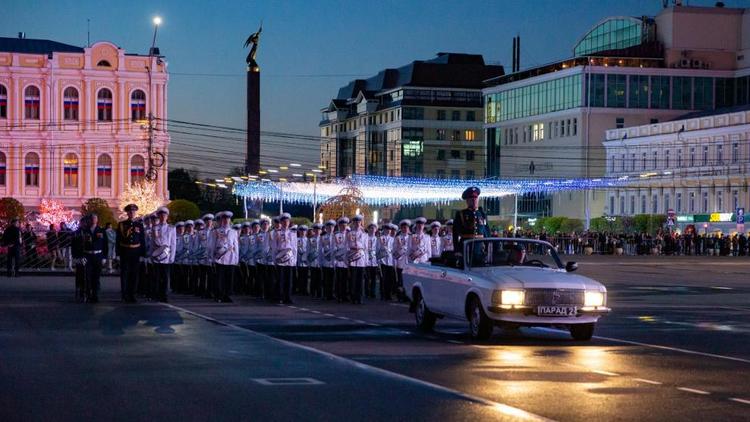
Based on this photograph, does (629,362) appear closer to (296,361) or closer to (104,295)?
(296,361)

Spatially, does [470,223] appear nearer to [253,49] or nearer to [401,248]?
[401,248]

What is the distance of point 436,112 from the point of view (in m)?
155

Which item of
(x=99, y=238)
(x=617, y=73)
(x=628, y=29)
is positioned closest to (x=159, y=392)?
(x=99, y=238)

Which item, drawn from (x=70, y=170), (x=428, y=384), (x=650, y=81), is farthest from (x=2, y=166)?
(x=428, y=384)

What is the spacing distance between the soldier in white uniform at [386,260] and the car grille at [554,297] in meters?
11.9

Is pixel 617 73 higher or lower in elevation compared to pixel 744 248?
higher

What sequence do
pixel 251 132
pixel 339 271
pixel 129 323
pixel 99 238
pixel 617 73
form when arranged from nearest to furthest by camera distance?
pixel 129 323 < pixel 99 238 < pixel 339 271 < pixel 251 132 < pixel 617 73

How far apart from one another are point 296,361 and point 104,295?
16.3 meters

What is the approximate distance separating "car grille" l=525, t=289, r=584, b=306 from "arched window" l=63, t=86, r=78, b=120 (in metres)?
88.1

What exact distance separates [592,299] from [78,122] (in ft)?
289

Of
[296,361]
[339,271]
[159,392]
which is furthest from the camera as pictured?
[339,271]

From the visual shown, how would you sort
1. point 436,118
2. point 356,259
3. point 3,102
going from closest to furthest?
point 356,259
point 3,102
point 436,118

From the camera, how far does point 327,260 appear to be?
31.0 metres

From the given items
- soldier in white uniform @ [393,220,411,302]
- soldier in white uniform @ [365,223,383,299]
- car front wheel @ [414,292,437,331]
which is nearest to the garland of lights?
soldier in white uniform @ [365,223,383,299]
